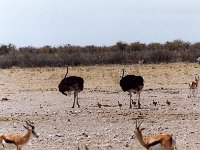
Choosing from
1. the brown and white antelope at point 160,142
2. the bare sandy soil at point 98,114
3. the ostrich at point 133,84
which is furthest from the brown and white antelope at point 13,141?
the ostrich at point 133,84

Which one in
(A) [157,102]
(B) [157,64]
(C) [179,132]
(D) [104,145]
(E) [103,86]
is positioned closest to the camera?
(D) [104,145]

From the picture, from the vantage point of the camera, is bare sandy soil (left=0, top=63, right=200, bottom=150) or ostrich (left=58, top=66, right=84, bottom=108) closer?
bare sandy soil (left=0, top=63, right=200, bottom=150)

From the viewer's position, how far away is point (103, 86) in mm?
33062

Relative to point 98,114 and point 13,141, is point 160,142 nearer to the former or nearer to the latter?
point 13,141

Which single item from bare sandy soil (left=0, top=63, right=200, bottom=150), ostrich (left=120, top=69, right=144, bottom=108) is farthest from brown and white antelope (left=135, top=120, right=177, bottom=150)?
ostrich (left=120, top=69, right=144, bottom=108)

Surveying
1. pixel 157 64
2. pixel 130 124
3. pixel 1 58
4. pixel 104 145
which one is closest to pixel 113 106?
pixel 130 124

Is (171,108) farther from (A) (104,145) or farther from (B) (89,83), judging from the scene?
(B) (89,83)

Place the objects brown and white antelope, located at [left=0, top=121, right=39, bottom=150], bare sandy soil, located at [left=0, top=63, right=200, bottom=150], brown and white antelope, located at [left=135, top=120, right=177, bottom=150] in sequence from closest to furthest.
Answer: brown and white antelope, located at [left=135, top=120, right=177, bottom=150] < brown and white antelope, located at [left=0, top=121, right=39, bottom=150] < bare sandy soil, located at [left=0, top=63, right=200, bottom=150]

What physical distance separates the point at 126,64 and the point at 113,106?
90.1 feet

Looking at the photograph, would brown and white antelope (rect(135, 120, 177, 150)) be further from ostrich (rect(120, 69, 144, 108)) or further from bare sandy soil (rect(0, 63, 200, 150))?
ostrich (rect(120, 69, 144, 108))

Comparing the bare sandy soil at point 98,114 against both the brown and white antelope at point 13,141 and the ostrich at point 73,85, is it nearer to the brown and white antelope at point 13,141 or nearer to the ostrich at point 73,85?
the ostrich at point 73,85

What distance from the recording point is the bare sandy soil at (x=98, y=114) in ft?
52.0

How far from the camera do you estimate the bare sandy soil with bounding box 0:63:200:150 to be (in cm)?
1584

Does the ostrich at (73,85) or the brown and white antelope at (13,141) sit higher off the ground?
the ostrich at (73,85)
